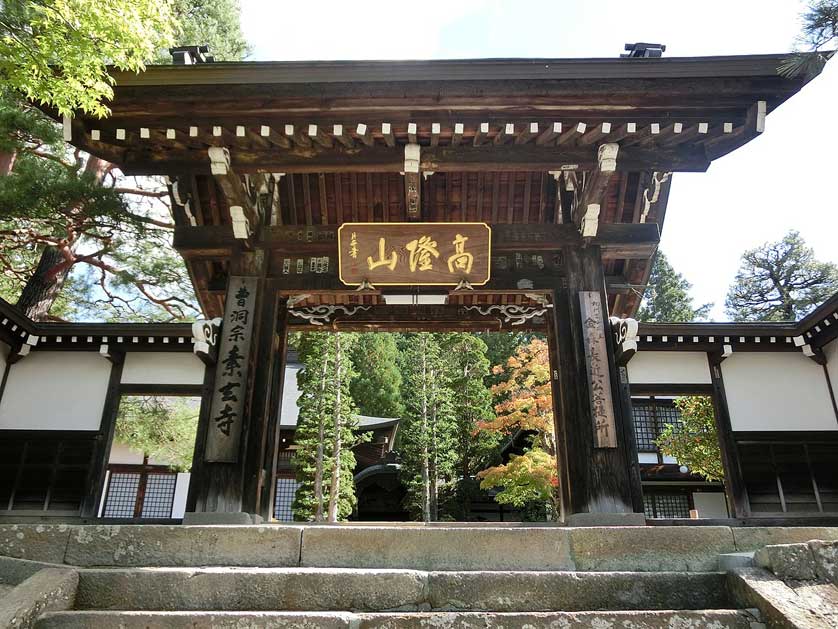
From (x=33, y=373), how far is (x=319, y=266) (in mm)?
6788

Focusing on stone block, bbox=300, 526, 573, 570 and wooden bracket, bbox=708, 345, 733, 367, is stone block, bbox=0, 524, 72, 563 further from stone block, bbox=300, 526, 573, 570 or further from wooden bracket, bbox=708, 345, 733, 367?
wooden bracket, bbox=708, 345, 733, 367

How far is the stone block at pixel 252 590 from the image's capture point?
3963 millimetres

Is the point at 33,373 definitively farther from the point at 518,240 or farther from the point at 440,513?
the point at 440,513

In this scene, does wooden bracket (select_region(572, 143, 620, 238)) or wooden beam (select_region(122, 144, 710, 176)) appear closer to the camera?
wooden bracket (select_region(572, 143, 620, 238))

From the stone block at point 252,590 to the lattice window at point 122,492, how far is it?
18.7m

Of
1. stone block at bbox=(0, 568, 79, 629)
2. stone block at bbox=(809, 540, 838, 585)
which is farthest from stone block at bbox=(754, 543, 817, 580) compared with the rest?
stone block at bbox=(0, 568, 79, 629)

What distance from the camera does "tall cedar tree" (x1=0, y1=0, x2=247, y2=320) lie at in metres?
5.52

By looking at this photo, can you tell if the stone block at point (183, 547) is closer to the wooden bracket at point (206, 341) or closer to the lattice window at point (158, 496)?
the wooden bracket at point (206, 341)

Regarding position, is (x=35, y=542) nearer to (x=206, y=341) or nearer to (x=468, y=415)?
(x=206, y=341)

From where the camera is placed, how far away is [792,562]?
384cm

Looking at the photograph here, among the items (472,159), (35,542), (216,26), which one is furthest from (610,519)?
(216,26)

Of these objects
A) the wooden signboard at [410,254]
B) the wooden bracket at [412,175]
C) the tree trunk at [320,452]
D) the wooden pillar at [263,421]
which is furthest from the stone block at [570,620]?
the tree trunk at [320,452]

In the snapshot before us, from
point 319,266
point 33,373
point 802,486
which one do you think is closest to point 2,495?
point 33,373

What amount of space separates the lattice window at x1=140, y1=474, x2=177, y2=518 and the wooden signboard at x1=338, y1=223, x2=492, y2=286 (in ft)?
56.0
